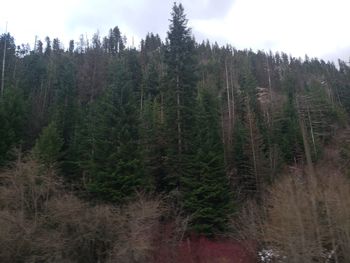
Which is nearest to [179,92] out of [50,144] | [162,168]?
[162,168]

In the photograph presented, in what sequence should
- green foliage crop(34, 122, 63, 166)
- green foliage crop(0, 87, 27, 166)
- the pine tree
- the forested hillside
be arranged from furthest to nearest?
green foliage crop(0, 87, 27, 166)
green foliage crop(34, 122, 63, 166)
the pine tree
the forested hillside

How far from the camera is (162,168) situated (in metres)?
39.8

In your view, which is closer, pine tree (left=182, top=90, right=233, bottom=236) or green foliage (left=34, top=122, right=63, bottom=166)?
pine tree (left=182, top=90, right=233, bottom=236)

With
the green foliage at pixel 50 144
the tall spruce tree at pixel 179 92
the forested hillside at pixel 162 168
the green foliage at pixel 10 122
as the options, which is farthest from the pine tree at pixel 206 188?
the green foliage at pixel 10 122

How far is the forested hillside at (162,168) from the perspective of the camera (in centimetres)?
2208

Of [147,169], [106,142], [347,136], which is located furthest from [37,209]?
[347,136]

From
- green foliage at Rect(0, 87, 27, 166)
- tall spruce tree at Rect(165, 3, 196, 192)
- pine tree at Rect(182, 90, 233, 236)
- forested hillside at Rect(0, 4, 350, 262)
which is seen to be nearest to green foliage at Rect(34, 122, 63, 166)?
forested hillside at Rect(0, 4, 350, 262)

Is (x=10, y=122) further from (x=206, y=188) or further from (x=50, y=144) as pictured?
(x=206, y=188)

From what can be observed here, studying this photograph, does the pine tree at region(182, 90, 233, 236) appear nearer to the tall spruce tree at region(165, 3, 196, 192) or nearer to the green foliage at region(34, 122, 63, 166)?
the tall spruce tree at region(165, 3, 196, 192)

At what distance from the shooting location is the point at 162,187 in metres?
39.6

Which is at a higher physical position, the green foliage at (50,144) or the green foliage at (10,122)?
the green foliage at (10,122)

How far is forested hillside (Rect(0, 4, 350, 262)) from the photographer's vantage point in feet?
72.4

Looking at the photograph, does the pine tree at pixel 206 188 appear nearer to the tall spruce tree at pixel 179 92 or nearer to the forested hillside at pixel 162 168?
the forested hillside at pixel 162 168

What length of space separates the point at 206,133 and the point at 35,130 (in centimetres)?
2483
